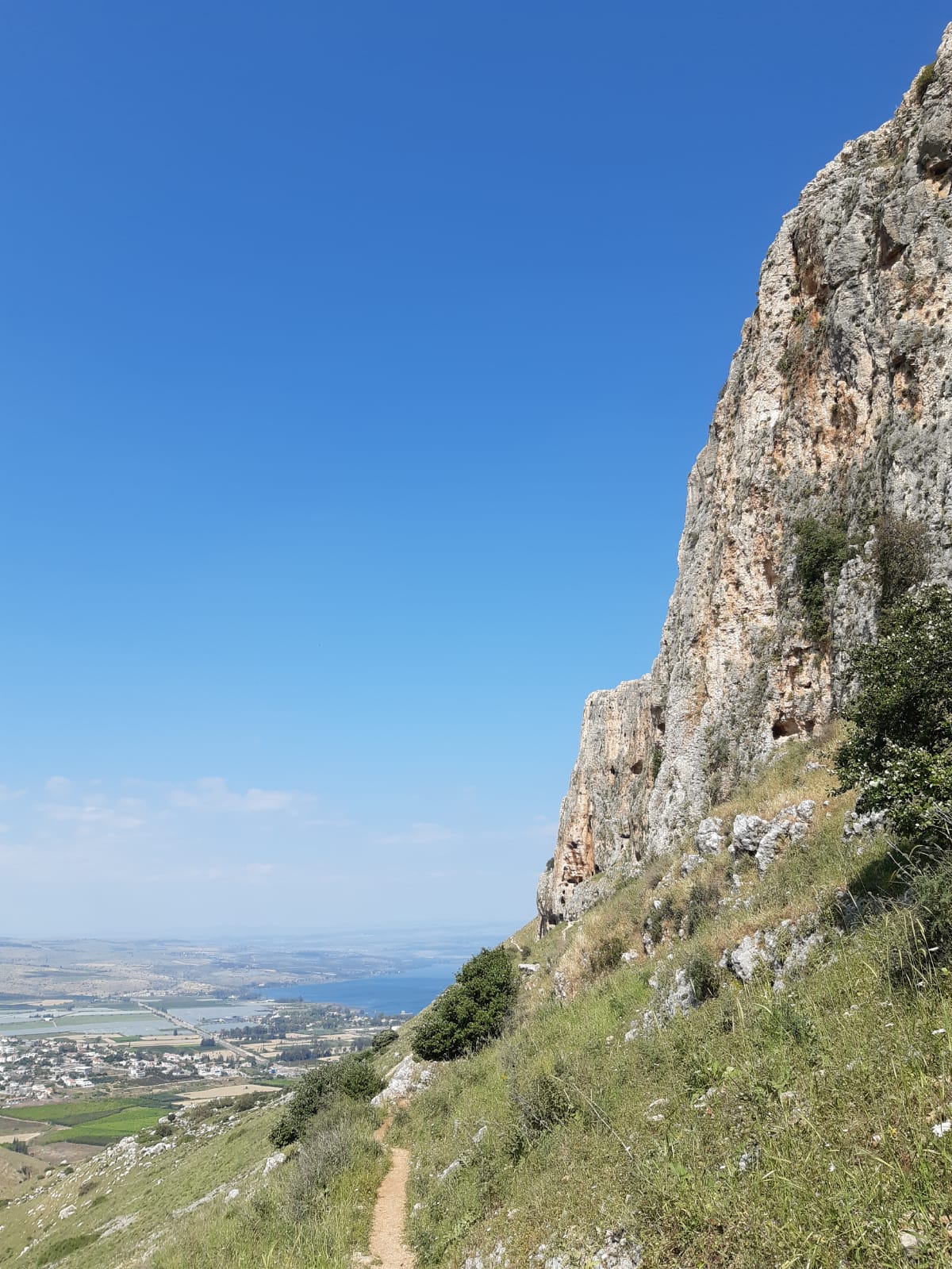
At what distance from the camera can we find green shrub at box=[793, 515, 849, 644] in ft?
73.5

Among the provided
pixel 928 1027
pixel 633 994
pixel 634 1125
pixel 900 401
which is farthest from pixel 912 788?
pixel 900 401

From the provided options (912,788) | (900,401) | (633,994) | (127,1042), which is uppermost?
(900,401)

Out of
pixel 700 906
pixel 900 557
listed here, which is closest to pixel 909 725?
pixel 700 906

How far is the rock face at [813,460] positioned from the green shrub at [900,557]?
7.3 inches

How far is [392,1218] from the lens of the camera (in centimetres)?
1104

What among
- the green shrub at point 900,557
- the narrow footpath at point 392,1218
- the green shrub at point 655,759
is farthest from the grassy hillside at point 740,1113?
the green shrub at point 655,759

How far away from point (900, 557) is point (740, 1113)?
52.3ft

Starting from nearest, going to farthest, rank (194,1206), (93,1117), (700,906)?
(700,906) < (194,1206) < (93,1117)

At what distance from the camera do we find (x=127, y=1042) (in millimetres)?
162875

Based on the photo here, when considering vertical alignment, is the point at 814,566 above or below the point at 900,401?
below

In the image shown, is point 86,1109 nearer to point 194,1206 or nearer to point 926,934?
point 194,1206

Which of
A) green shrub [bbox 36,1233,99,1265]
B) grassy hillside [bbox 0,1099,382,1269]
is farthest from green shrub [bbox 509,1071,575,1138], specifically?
green shrub [bbox 36,1233,99,1265]

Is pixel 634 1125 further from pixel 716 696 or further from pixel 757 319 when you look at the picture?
pixel 757 319

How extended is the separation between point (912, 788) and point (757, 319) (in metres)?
28.1
